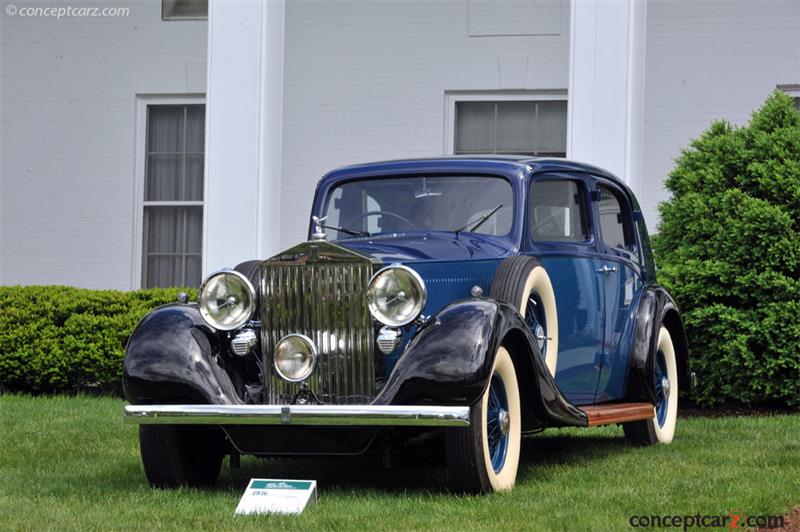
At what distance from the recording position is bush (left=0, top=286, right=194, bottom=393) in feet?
34.6

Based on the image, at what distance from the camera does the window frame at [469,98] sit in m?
12.0

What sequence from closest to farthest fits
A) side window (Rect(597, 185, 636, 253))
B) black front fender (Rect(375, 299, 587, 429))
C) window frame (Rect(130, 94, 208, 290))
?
black front fender (Rect(375, 299, 587, 429)) → side window (Rect(597, 185, 636, 253)) → window frame (Rect(130, 94, 208, 290))

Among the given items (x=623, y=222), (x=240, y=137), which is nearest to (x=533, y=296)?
(x=623, y=222)

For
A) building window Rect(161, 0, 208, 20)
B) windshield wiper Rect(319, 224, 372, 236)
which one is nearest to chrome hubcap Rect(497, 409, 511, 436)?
windshield wiper Rect(319, 224, 372, 236)

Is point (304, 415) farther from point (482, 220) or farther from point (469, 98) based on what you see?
point (469, 98)

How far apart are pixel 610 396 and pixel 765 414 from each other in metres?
2.42

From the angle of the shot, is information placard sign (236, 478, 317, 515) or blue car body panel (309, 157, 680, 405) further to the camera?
blue car body panel (309, 157, 680, 405)

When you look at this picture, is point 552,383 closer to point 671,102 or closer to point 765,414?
point 765,414

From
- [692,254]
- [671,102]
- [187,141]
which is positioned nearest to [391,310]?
[692,254]

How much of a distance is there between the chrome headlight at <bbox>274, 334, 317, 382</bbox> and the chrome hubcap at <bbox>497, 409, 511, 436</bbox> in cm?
84

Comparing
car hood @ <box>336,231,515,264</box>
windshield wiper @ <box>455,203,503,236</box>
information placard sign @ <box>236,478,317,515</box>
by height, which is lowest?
information placard sign @ <box>236,478,317,515</box>

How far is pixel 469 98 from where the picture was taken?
1211 centimetres

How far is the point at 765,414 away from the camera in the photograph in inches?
356

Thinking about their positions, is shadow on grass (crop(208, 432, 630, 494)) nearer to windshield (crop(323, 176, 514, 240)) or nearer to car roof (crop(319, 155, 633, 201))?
windshield (crop(323, 176, 514, 240))
